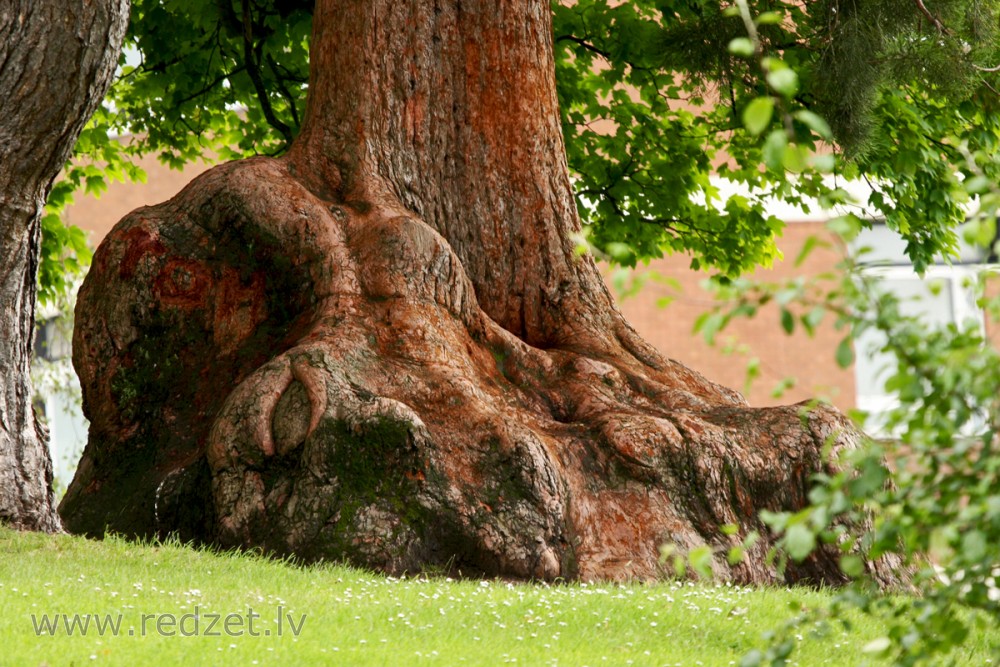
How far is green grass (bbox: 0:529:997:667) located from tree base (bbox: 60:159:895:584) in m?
0.33

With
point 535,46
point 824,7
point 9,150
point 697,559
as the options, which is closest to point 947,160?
point 824,7

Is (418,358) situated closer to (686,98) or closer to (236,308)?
(236,308)

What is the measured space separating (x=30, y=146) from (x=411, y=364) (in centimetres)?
222

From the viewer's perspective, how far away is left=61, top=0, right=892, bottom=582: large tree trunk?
6.19 meters

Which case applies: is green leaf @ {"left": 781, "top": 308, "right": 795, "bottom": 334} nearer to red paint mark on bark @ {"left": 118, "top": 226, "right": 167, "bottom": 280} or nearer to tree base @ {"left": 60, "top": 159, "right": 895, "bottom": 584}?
tree base @ {"left": 60, "top": 159, "right": 895, "bottom": 584}

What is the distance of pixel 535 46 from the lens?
28.1 feet

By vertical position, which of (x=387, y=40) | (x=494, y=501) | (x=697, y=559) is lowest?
(x=494, y=501)

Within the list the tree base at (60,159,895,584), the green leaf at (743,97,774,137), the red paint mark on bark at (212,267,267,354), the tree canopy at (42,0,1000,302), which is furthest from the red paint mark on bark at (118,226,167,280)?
the green leaf at (743,97,774,137)

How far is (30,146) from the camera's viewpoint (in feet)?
20.2

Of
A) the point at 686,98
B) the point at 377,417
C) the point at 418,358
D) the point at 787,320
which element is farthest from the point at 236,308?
the point at 686,98

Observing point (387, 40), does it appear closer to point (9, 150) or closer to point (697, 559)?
point (9, 150)

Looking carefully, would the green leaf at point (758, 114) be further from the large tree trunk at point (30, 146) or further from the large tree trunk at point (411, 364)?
the large tree trunk at point (30, 146)

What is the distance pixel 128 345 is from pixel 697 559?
217 inches

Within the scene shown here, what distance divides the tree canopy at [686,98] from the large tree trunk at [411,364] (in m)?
2.45
